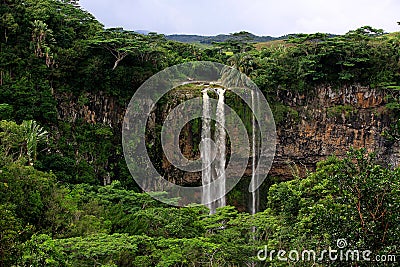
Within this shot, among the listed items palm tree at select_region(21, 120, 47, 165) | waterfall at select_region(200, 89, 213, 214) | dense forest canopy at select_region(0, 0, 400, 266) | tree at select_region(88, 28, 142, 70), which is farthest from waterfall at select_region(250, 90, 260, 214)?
palm tree at select_region(21, 120, 47, 165)

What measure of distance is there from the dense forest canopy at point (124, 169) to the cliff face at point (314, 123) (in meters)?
0.49

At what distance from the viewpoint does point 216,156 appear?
74.7 ft

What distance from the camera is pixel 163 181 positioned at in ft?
71.9

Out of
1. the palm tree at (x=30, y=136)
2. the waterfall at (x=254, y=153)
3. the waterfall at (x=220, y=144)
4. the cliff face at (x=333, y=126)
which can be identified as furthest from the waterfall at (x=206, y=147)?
the palm tree at (x=30, y=136)

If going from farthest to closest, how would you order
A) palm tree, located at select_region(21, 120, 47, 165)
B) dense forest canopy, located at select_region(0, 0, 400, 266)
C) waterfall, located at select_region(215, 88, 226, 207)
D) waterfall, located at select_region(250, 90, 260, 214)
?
waterfall, located at select_region(250, 90, 260, 214) < waterfall, located at select_region(215, 88, 226, 207) < palm tree, located at select_region(21, 120, 47, 165) < dense forest canopy, located at select_region(0, 0, 400, 266)

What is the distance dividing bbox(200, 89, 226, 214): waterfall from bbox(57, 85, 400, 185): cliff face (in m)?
0.60

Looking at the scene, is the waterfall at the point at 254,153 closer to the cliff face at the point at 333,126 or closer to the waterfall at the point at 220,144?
the cliff face at the point at 333,126

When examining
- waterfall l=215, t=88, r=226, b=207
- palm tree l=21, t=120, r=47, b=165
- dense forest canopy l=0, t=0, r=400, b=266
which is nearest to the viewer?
dense forest canopy l=0, t=0, r=400, b=266

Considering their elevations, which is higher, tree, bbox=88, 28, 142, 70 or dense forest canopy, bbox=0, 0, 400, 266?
tree, bbox=88, 28, 142, 70

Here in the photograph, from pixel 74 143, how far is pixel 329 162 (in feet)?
43.5

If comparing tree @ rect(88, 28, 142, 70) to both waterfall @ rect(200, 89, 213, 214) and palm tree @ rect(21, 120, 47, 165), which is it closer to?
waterfall @ rect(200, 89, 213, 214)

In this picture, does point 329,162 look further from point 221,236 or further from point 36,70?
point 36,70

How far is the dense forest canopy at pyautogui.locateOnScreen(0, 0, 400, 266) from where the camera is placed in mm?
6433

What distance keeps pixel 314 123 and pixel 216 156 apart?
5.98 meters
